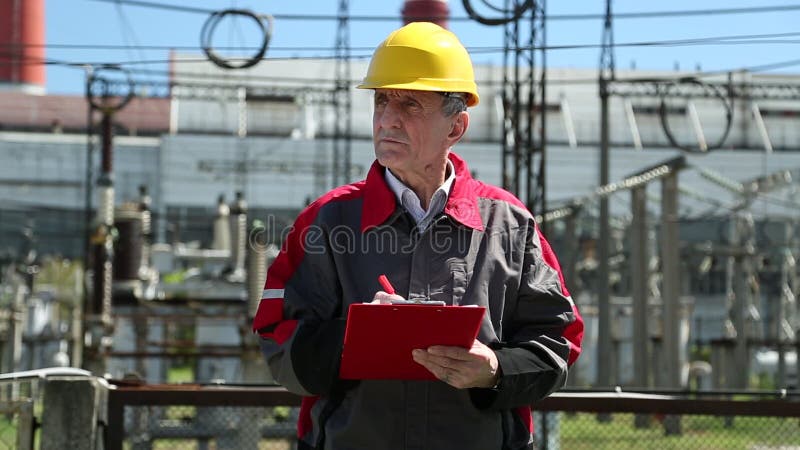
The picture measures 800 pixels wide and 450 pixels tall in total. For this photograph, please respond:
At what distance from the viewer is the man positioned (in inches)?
111

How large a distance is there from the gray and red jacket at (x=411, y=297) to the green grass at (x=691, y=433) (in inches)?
143

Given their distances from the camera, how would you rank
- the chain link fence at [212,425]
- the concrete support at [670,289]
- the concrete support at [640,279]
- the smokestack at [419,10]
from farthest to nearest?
the concrete support at [640,279] < the concrete support at [670,289] < the smokestack at [419,10] < the chain link fence at [212,425]

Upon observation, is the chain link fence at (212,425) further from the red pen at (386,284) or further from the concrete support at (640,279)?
the concrete support at (640,279)

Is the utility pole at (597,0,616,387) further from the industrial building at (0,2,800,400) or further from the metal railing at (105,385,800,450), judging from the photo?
the industrial building at (0,2,800,400)

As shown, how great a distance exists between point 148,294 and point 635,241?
8.79m

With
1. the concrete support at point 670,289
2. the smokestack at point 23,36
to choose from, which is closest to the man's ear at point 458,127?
the concrete support at point 670,289

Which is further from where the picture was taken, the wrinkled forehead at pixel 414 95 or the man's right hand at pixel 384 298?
the wrinkled forehead at pixel 414 95

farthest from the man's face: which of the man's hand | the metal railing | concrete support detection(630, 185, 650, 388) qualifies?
concrete support detection(630, 185, 650, 388)

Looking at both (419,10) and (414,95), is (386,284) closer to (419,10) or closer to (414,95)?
(414,95)

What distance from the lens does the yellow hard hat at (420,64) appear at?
2920mm

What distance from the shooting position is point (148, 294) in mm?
22359

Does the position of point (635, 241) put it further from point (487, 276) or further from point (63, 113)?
point (63, 113)

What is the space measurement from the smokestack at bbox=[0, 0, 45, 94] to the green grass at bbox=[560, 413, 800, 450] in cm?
3901

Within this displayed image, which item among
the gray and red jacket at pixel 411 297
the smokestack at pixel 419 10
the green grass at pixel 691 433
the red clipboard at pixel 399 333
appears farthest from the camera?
the smokestack at pixel 419 10
